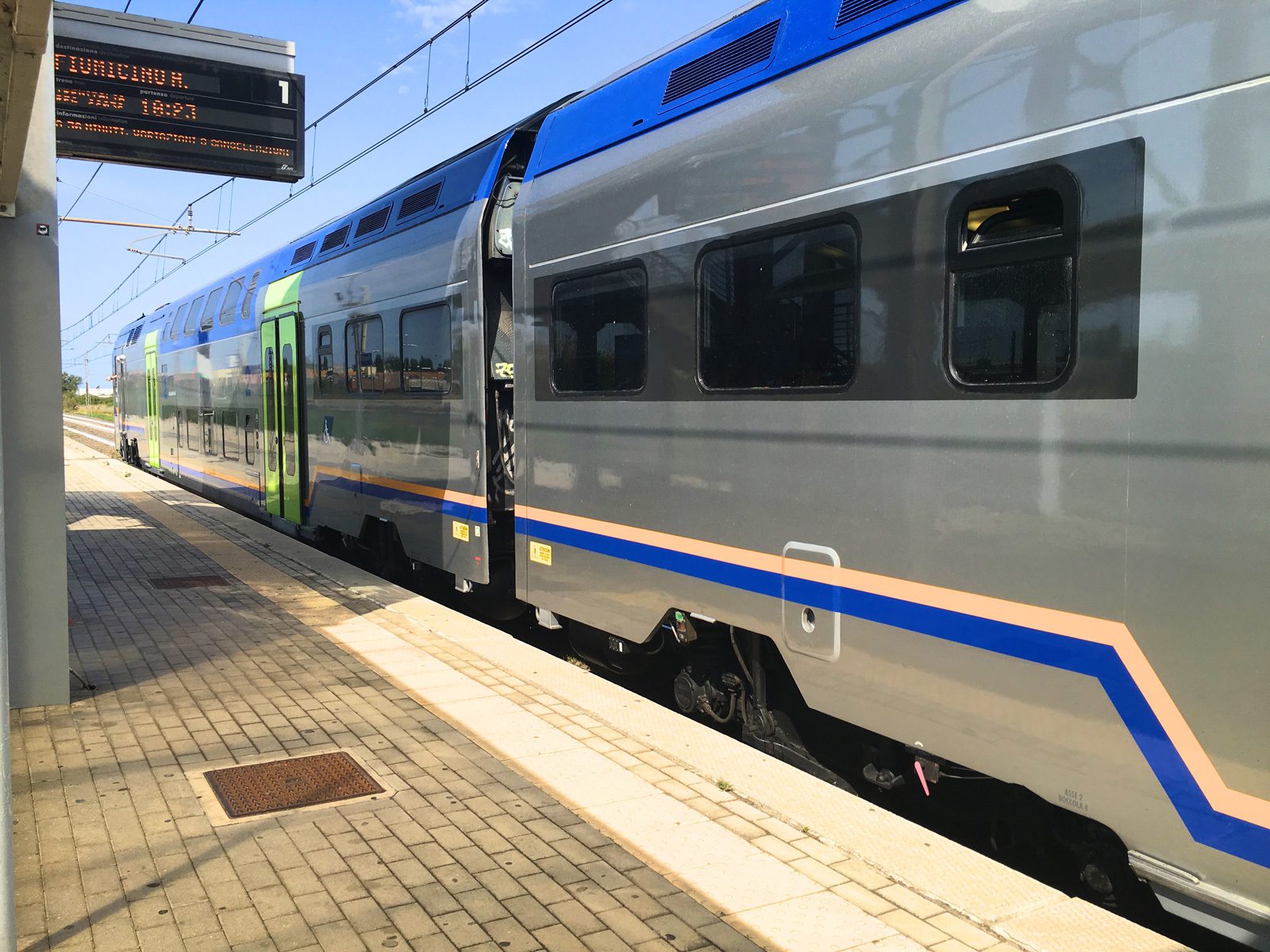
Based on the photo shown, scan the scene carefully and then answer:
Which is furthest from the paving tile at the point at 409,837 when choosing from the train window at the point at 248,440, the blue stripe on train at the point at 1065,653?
the train window at the point at 248,440

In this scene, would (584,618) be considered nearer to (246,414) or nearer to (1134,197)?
(1134,197)

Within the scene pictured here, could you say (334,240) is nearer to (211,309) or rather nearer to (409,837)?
(211,309)

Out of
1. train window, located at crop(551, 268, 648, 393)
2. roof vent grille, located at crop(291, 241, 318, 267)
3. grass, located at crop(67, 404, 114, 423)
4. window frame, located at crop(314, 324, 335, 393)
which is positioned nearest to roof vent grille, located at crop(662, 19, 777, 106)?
train window, located at crop(551, 268, 648, 393)

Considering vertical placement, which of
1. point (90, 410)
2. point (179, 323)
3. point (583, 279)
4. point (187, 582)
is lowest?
point (187, 582)

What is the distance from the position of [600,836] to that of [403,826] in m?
0.80

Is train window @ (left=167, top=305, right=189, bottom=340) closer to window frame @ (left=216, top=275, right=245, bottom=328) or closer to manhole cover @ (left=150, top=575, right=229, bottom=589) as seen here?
window frame @ (left=216, top=275, right=245, bottom=328)

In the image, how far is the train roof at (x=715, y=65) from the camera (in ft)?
14.1

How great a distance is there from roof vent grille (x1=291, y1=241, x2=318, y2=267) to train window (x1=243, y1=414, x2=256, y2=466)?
2.95 meters

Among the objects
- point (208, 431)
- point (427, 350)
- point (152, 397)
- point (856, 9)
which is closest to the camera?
point (856, 9)

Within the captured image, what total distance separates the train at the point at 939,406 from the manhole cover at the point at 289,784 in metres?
1.74

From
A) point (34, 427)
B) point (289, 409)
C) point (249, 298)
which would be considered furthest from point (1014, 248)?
point (249, 298)

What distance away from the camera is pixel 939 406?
150 inches

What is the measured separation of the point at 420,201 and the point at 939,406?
6207 mm

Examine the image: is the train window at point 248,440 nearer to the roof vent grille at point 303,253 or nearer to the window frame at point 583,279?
the roof vent grille at point 303,253
